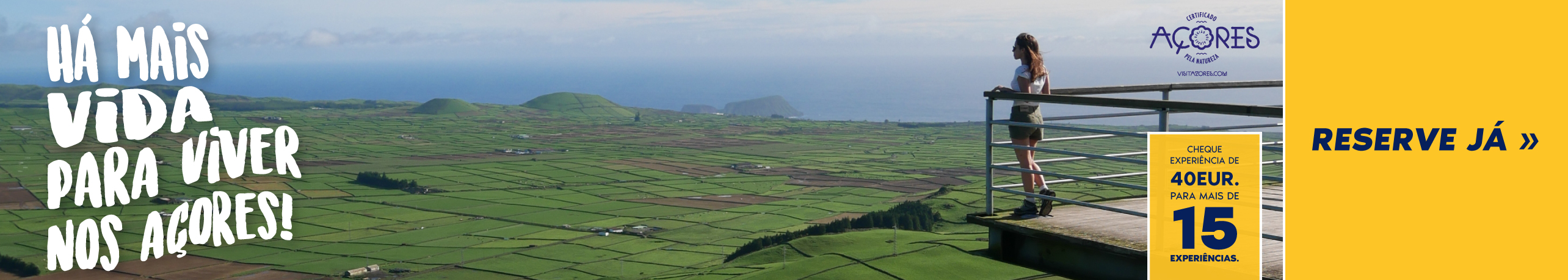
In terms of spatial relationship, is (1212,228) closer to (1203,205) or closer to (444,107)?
(1203,205)

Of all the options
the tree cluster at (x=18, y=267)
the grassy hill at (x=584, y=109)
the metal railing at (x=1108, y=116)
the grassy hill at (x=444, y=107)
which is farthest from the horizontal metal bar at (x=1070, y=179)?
the grassy hill at (x=584, y=109)

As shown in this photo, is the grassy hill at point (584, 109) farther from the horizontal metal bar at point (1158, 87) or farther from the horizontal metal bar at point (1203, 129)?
the horizontal metal bar at point (1203, 129)

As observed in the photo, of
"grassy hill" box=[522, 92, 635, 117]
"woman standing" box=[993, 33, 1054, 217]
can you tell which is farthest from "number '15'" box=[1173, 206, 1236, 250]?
"grassy hill" box=[522, 92, 635, 117]

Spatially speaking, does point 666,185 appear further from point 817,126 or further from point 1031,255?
point 817,126

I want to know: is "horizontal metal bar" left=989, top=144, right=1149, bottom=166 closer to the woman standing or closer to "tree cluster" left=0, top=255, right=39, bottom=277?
the woman standing

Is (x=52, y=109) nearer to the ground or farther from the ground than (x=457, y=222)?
farther from the ground

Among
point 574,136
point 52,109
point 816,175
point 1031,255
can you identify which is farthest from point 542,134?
point 1031,255
